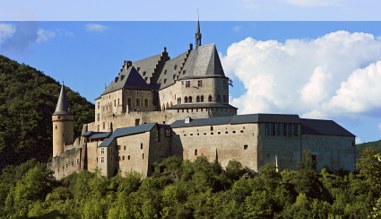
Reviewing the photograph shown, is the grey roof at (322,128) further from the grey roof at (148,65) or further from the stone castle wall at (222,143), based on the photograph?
the grey roof at (148,65)

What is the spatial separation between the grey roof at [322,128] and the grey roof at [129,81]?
1689 cm

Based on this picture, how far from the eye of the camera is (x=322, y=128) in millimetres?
74125

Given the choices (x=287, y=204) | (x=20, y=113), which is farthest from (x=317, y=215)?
(x=20, y=113)

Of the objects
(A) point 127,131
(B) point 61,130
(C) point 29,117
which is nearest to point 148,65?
(B) point 61,130

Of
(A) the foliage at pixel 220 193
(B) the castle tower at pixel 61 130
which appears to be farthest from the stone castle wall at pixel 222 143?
(B) the castle tower at pixel 61 130

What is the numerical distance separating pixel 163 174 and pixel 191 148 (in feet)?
9.70

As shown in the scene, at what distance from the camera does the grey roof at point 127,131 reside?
73562 mm

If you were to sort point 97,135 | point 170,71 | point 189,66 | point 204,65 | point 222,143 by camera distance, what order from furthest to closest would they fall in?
1. point 170,71
2. point 189,66
3. point 204,65
4. point 97,135
5. point 222,143

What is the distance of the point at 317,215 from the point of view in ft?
219

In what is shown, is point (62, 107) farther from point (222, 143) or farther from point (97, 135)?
point (222, 143)

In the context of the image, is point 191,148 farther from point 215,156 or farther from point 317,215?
point 317,215

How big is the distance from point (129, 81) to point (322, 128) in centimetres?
1923

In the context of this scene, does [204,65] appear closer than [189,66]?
Yes

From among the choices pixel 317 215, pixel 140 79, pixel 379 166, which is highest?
pixel 140 79
